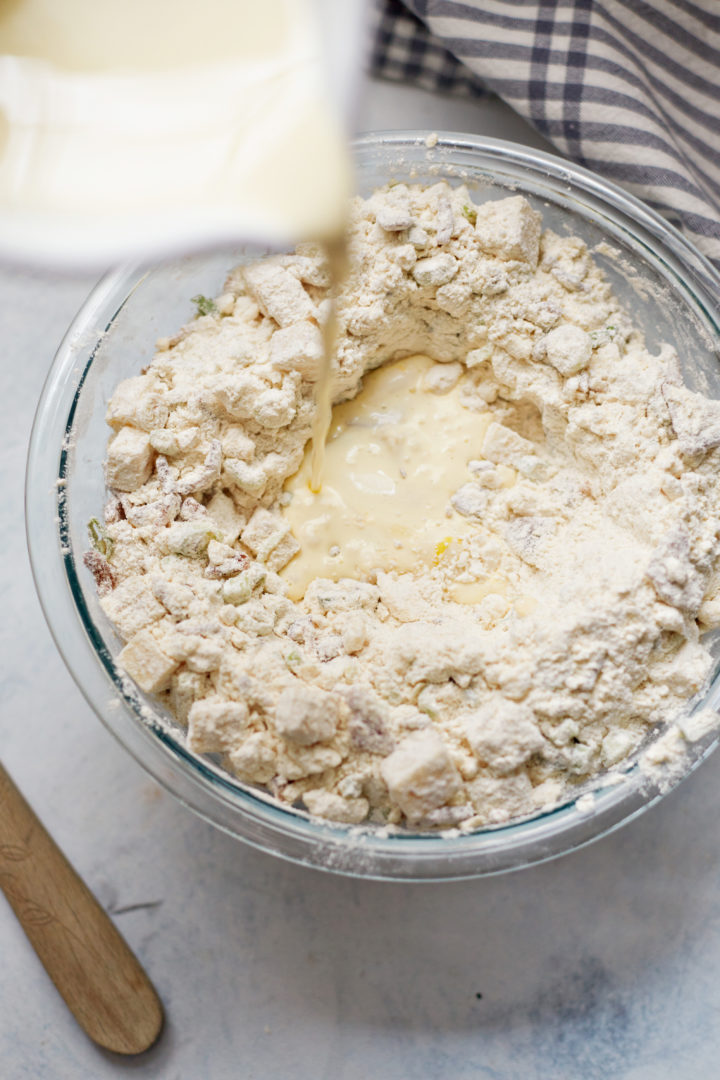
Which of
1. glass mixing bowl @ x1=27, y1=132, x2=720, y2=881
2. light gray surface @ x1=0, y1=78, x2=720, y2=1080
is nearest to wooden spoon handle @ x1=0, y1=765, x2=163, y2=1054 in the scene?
light gray surface @ x1=0, y1=78, x2=720, y2=1080

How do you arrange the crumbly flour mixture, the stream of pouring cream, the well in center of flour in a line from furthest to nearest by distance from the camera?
1. the well in center of flour
2. the crumbly flour mixture
3. the stream of pouring cream

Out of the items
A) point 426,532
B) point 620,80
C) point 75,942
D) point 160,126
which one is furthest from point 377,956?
point 620,80

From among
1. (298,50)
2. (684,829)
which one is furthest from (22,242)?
(684,829)

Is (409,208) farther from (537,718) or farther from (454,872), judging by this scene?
(454,872)

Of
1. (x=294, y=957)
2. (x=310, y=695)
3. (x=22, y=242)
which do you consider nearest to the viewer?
(x=22, y=242)

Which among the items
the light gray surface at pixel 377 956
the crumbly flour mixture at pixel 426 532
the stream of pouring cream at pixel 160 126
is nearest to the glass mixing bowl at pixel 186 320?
the crumbly flour mixture at pixel 426 532

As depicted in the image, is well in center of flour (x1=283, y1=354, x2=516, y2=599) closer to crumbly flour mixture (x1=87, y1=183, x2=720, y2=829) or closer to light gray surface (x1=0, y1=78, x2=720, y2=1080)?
crumbly flour mixture (x1=87, y1=183, x2=720, y2=829)

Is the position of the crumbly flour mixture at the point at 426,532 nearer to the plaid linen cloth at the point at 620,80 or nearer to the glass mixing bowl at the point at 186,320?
the glass mixing bowl at the point at 186,320
